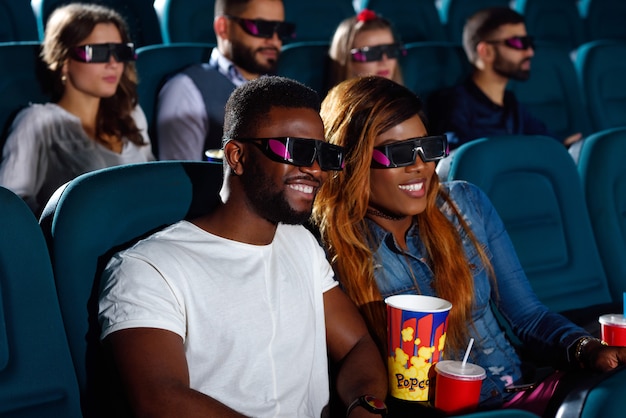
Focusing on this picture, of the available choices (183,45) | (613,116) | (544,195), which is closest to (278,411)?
(544,195)

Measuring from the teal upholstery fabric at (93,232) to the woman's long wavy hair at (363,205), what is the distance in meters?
0.29

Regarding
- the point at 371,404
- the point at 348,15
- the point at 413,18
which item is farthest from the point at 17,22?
the point at 371,404

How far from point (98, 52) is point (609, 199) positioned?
55.0 inches

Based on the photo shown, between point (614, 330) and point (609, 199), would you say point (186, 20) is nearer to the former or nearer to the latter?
point (609, 199)

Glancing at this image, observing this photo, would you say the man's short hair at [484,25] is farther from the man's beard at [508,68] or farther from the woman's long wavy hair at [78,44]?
the woman's long wavy hair at [78,44]

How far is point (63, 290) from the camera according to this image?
133 cm

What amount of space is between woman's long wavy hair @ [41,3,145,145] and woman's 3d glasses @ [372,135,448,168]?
3.61ft

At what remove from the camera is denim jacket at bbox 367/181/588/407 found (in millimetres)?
1614

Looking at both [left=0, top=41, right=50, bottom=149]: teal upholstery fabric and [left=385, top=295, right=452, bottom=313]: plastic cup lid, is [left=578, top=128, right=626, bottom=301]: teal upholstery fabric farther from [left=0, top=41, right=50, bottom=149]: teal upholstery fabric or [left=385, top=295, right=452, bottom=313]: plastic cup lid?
[left=0, top=41, right=50, bottom=149]: teal upholstery fabric

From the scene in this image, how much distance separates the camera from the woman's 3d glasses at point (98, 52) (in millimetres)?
2420

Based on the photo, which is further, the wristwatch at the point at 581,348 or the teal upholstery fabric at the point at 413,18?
the teal upholstery fabric at the point at 413,18

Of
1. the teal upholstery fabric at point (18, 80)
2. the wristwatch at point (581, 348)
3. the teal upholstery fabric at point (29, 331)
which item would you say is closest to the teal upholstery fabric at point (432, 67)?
the teal upholstery fabric at point (18, 80)

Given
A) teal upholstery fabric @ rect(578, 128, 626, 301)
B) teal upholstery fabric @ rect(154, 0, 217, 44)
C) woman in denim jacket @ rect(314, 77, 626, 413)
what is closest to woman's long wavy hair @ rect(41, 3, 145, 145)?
teal upholstery fabric @ rect(154, 0, 217, 44)

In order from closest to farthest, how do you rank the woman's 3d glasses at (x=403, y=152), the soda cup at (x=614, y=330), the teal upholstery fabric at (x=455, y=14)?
1. the soda cup at (x=614, y=330)
2. the woman's 3d glasses at (x=403, y=152)
3. the teal upholstery fabric at (x=455, y=14)
